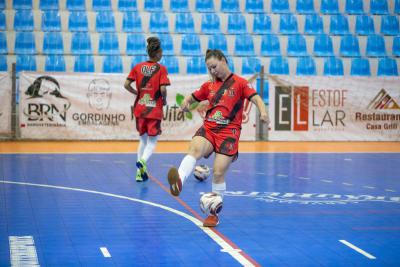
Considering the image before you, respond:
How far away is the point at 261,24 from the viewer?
2411cm

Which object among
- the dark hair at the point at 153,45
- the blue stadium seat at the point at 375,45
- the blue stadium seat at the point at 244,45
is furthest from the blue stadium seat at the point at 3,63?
the blue stadium seat at the point at 375,45

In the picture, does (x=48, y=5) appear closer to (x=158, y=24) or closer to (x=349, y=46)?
(x=158, y=24)

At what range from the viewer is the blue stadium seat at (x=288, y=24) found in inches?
953

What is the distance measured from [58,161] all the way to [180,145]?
4862 mm

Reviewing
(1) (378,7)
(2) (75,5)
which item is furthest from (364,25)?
(2) (75,5)

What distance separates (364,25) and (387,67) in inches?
66.7

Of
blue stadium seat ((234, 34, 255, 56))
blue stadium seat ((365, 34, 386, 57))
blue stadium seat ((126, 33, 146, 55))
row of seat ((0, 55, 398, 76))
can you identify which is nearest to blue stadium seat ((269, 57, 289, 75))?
row of seat ((0, 55, 398, 76))

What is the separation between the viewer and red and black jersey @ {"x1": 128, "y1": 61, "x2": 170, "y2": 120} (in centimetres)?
1263

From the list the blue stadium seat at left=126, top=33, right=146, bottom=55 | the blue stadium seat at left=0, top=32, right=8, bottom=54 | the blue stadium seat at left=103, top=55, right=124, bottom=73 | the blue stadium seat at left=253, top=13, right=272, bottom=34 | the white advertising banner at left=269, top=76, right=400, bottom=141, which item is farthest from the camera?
the blue stadium seat at left=253, top=13, right=272, bottom=34

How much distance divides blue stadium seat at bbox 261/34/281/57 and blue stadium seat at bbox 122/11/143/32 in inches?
151

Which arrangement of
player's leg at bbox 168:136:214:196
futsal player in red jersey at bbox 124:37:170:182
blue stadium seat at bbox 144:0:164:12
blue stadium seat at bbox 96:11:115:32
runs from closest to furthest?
player's leg at bbox 168:136:214:196, futsal player in red jersey at bbox 124:37:170:182, blue stadium seat at bbox 96:11:115:32, blue stadium seat at bbox 144:0:164:12

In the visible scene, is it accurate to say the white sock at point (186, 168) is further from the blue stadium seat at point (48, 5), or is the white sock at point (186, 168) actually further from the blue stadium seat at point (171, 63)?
the blue stadium seat at point (48, 5)

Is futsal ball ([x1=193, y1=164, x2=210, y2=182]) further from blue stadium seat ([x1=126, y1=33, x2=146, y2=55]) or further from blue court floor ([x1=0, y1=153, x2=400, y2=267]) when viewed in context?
blue stadium seat ([x1=126, y1=33, x2=146, y2=55])

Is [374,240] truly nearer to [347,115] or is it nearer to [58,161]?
[58,161]
